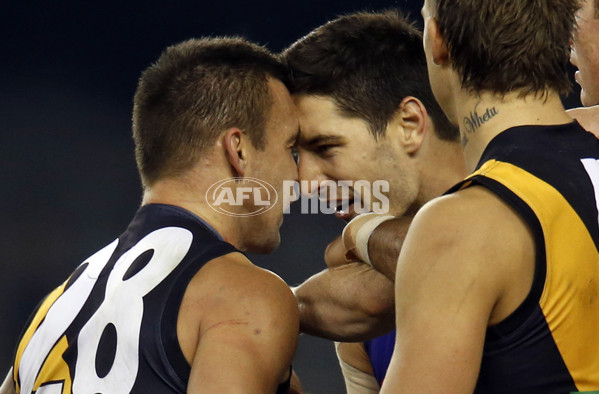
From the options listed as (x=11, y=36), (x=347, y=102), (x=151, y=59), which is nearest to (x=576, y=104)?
(x=151, y=59)

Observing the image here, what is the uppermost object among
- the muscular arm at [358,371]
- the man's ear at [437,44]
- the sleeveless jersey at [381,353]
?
the man's ear at [437,44]

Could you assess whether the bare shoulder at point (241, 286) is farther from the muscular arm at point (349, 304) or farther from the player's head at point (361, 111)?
the player's head at point (361, 111)

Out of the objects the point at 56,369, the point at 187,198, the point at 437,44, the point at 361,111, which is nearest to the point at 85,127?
the point at 361,111

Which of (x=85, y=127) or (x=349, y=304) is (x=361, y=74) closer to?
(x=349, y=304)

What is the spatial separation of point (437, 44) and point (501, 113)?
15 cm

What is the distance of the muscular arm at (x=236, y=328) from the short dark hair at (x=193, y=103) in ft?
1.03

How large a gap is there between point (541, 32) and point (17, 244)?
11.7 ft

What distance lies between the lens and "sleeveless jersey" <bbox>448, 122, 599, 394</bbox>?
3.21 ft

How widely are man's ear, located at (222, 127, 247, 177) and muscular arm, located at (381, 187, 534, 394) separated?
645 mm

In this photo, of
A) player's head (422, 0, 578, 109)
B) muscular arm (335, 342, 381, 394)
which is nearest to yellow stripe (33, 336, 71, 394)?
player's head (422, 0, 578, 109)

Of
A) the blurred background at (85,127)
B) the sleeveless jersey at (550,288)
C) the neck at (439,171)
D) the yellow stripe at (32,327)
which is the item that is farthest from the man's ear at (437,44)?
the blurred background at (85,127)

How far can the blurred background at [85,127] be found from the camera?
4.12 m

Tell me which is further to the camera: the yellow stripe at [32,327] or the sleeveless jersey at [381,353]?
the sleeveless jersey at [381,353]

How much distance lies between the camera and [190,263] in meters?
1.32
